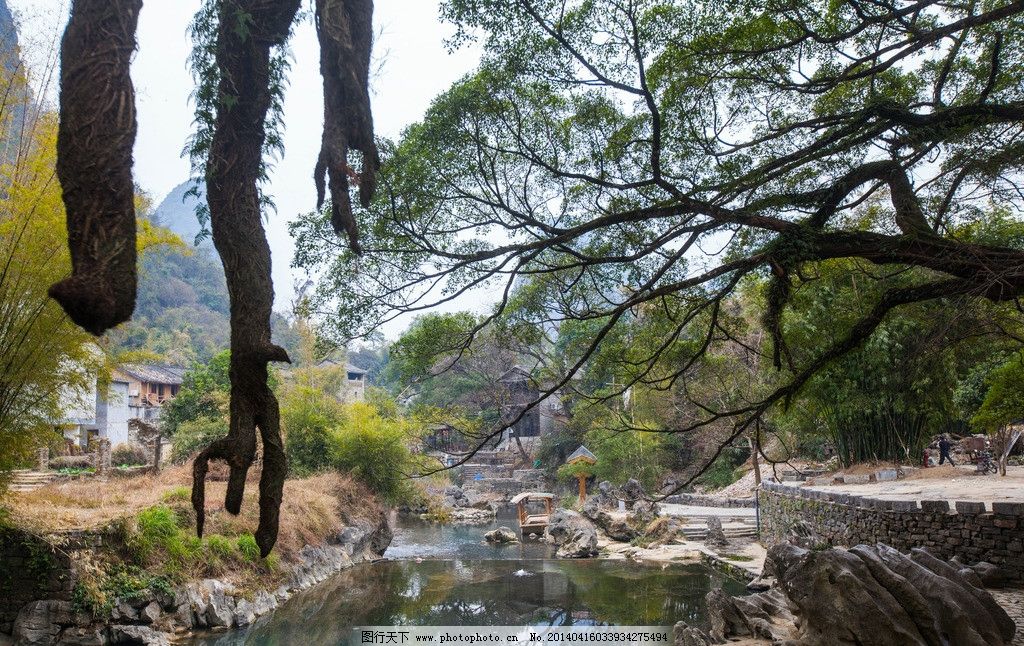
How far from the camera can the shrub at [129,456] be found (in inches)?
657

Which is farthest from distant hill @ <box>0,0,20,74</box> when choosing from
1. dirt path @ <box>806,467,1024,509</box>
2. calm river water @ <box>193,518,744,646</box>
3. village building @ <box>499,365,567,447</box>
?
village building @ <box>499,365,567,447</box>

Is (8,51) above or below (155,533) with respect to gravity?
above

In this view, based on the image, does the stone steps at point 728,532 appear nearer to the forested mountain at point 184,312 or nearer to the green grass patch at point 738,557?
the green grass patch at point 738,557

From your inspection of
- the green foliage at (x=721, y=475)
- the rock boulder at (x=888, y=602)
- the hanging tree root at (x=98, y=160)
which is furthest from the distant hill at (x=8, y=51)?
the green foliage at (x=721, y=475)

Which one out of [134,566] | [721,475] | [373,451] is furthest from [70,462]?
[721,475]

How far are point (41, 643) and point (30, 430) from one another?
2.23 m

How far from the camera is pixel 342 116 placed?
190 cm

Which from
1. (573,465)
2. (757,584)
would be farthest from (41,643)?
(573,465)

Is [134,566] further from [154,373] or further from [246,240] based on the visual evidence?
[154,373]

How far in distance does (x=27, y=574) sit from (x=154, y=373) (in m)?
19.2

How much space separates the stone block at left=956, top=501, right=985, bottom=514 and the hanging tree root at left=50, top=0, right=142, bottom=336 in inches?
319

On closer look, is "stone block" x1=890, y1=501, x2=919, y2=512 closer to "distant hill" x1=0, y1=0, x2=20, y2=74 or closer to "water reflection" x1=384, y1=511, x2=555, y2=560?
"water reflection" x1=384, y1=511, x2=555, y2=560

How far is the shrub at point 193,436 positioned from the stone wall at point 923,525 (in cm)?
1189

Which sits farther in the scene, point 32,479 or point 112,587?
point 32,479
